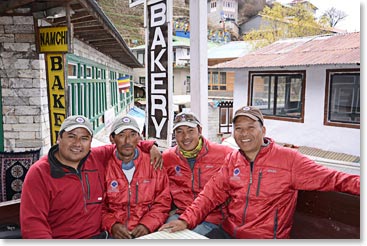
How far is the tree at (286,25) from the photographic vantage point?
11.2m

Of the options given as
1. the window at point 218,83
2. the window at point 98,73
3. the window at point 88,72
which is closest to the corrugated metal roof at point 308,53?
the window at point 98,73

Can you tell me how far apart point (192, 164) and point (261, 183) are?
0.63 meters

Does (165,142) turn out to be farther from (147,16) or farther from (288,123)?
(288,123)

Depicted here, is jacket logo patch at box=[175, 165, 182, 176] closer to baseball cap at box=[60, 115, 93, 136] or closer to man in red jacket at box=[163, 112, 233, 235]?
man in red jacket at box=[163, 112, 233, 235]

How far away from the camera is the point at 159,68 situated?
365 cm

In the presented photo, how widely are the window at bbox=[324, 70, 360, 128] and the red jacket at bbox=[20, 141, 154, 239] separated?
7096 mm

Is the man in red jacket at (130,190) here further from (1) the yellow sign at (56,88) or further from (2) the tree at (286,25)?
(2) the tree at (286,25)

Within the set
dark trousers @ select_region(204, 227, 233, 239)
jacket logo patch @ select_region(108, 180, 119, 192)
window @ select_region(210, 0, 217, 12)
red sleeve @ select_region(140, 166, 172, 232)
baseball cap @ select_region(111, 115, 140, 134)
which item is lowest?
dark trousers @ select_region(204, 227, 233, 239)

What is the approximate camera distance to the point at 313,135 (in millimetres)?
8773

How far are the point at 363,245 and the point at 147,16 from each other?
292 cm

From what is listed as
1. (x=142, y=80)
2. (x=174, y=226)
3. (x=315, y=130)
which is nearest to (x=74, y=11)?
(x=174, y=226)

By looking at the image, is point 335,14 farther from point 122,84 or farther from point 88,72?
point 122,84

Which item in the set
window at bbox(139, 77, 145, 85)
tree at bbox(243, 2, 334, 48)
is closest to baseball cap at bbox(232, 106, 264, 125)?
tree at bbox(243, 2, 334, 48)

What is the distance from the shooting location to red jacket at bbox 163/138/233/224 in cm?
272
